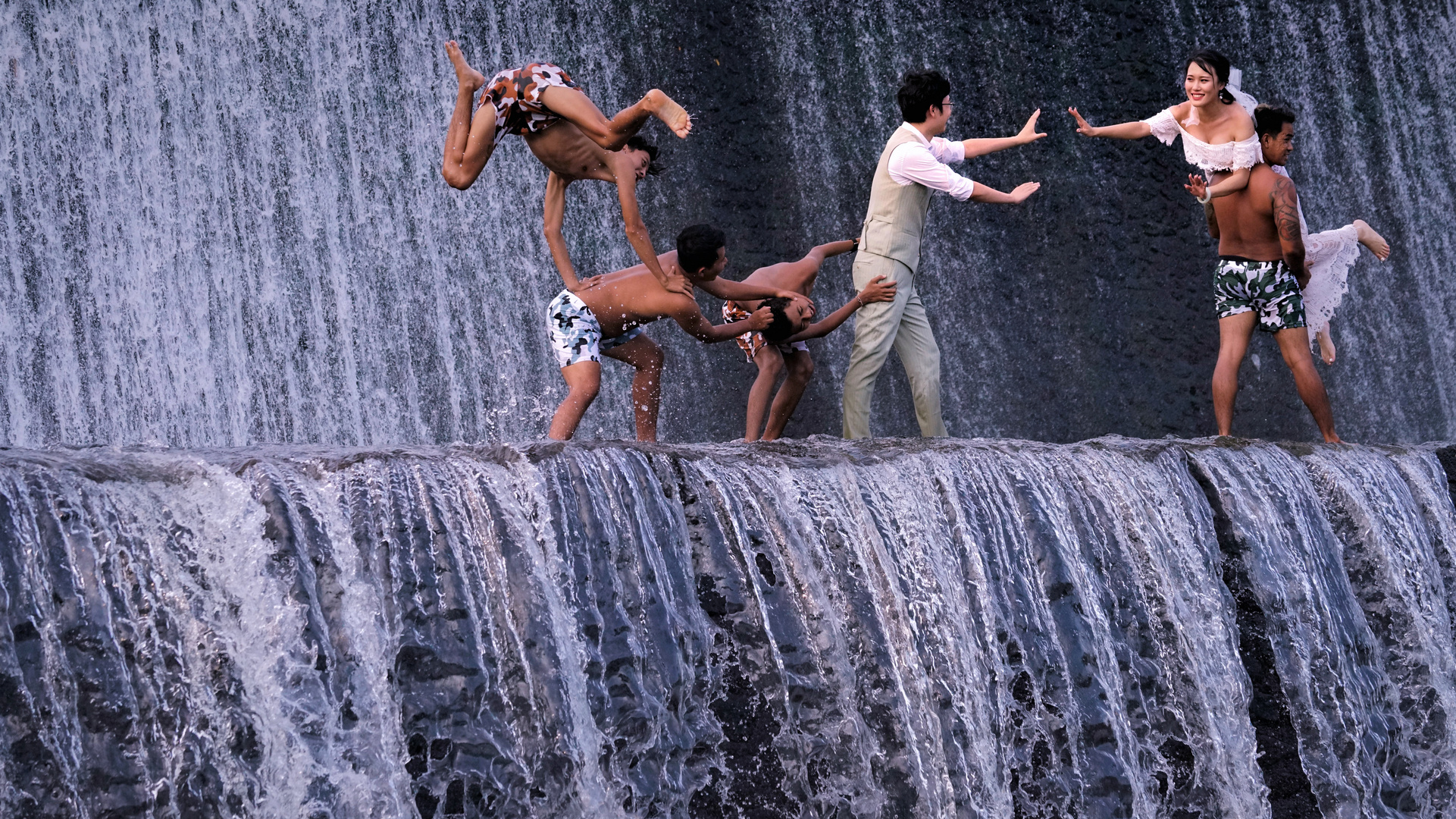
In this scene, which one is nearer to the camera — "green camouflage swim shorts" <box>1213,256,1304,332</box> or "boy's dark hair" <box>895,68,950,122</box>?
"boy's dark hair" <box>895,68,950,122</box>

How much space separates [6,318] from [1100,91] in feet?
21.3

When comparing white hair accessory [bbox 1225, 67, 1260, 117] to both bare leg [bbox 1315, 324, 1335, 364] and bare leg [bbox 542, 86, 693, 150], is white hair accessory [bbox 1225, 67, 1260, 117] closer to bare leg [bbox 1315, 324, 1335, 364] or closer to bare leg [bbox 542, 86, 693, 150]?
bare leg [bbox 1315, 324, 1335, 364]

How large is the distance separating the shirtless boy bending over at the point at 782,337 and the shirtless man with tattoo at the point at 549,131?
0.66m

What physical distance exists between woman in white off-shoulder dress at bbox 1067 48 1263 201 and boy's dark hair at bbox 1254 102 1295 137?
64 millimetres

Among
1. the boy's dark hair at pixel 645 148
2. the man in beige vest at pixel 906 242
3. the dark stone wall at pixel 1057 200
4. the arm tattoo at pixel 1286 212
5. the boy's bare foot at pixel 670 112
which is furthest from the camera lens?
the dark stone wall at pixel 1057 200

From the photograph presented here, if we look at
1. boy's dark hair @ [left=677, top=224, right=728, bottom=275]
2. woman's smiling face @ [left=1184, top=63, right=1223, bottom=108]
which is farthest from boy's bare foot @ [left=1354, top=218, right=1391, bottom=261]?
boy's dark hair @ [left=677, top=224, right=728, bottom=275]

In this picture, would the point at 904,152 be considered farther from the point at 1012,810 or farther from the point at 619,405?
the point at 619,405

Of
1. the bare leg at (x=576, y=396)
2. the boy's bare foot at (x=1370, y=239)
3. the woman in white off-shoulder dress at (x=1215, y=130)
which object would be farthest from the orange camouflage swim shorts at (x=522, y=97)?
the boy's bare foot at (x=1370, y=239)

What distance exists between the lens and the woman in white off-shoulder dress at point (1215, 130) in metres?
6.04

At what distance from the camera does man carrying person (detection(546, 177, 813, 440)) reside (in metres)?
5.48

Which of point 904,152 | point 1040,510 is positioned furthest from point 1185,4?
point 1040,510

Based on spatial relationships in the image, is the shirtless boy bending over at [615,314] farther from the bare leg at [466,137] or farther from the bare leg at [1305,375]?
the bare leg at [1305,375]

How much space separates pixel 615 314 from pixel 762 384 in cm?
98

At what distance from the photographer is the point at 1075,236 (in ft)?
30.8
